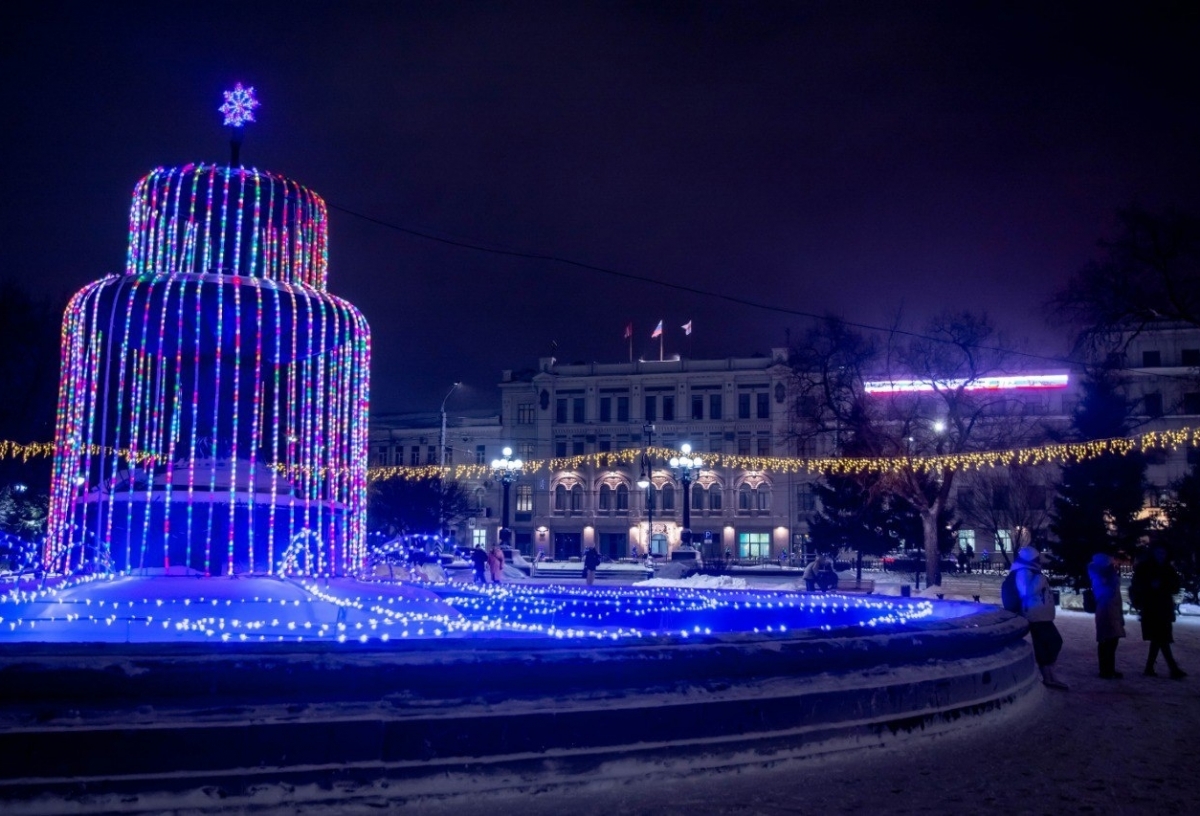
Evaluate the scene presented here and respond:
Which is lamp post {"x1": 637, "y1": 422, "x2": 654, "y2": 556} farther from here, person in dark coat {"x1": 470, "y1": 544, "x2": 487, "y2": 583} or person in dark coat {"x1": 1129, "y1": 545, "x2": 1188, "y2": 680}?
person in dark coat {"x1": 1129, "y1": 545, "x2": 1188, "y2": 680}

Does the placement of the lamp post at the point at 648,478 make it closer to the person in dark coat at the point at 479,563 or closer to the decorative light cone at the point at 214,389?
the person in dark coat at the point at 479,563

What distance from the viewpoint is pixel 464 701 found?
18.8ft

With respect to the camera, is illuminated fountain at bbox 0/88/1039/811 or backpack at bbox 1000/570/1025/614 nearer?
illuminated fountain at bbox 0/88/1039/811

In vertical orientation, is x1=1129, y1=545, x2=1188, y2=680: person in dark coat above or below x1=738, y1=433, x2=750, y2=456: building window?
below

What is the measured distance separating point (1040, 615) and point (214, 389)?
31.4ft

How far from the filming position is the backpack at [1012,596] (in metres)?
10.7

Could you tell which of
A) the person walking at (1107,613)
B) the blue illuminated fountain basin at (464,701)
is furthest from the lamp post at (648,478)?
the blue illuminated fountain basin at (464,701)

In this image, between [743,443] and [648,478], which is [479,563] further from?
[743,443]

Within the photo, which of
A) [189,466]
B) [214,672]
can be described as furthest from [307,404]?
[214,672]

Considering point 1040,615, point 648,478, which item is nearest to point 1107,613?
point 1040,615

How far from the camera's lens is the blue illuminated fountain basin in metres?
5.13

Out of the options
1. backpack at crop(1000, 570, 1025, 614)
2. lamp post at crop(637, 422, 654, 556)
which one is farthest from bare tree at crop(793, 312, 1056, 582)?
backpack at crop(1000, 570, 1025, 614)

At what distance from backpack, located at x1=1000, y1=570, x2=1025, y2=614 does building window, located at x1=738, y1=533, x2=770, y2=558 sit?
5947cm

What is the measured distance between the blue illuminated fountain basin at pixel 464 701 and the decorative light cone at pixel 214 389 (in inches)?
130
